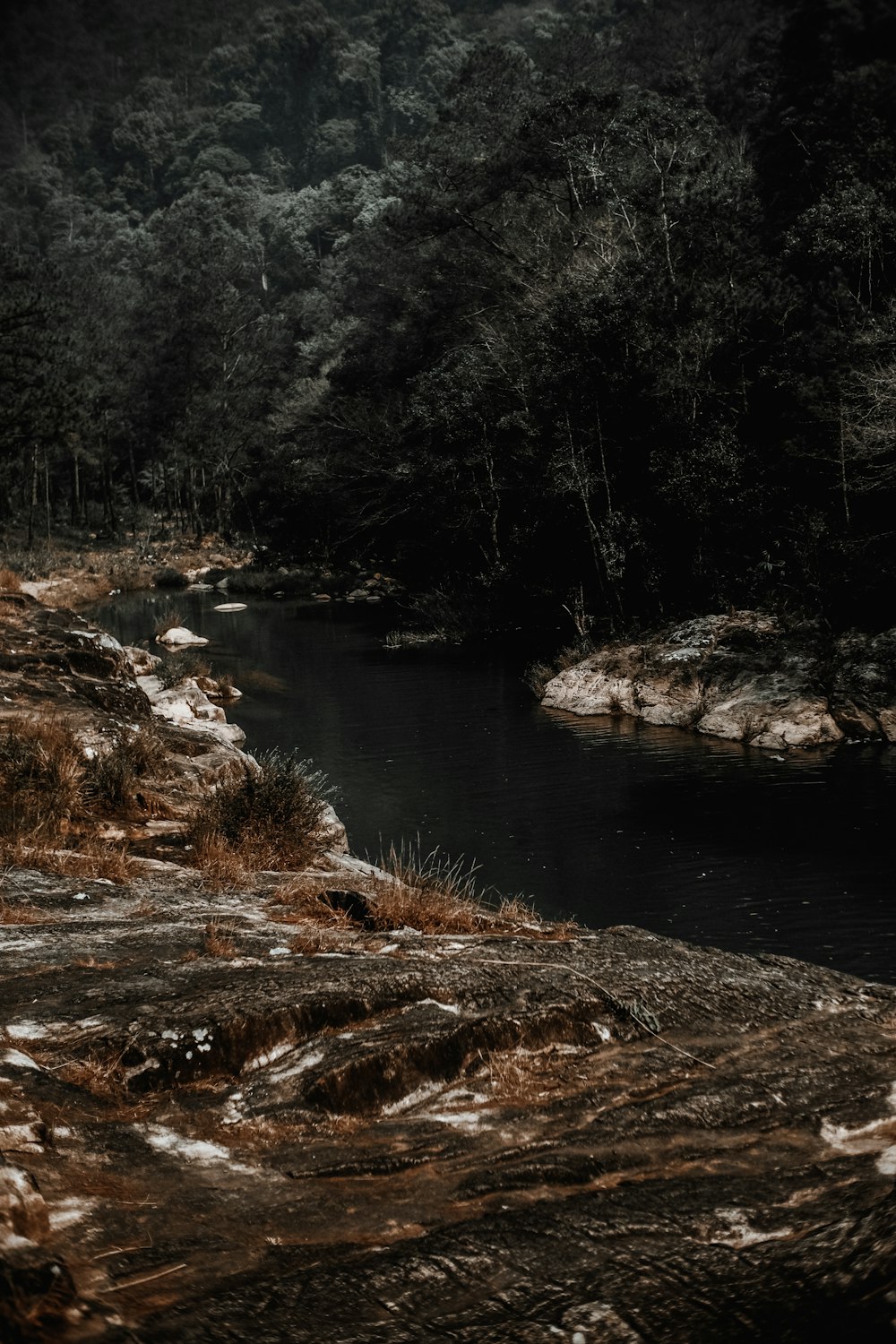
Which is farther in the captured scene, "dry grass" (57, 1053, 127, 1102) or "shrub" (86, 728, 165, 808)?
"shrub" (86, 728, 165, 808)

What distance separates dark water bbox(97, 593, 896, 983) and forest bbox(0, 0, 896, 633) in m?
5.71

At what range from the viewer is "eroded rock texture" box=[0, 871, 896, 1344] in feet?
8.10

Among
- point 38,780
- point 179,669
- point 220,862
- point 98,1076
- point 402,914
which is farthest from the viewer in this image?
point 179,669

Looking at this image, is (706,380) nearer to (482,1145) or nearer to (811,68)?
(811,68)

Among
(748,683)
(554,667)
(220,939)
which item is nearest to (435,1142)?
(220,939)

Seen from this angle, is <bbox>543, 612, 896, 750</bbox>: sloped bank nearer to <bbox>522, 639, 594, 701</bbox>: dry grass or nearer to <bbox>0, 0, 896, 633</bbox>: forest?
<bbox>522, 639, 594, 701</bbox>: dry grass

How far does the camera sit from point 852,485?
2250 centimetres

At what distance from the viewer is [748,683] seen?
2048 centimetres

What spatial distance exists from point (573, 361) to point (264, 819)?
20.2m

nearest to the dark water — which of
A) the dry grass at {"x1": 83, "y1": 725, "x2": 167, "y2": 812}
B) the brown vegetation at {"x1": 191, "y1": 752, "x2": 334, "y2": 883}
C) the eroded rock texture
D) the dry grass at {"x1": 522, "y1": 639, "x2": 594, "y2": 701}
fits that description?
the dry grass at {"x1": 522, "y1": 639, "x2": 594, "y2": 701}

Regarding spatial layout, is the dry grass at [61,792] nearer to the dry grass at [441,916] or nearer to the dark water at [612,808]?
the dry grass at [441,916]

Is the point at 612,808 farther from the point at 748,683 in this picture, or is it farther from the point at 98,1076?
the point at 98,1076

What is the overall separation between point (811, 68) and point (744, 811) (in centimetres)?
3248

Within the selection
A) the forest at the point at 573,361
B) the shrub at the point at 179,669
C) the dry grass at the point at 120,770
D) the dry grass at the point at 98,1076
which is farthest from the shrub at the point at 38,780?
the forest at the point at 573,361
